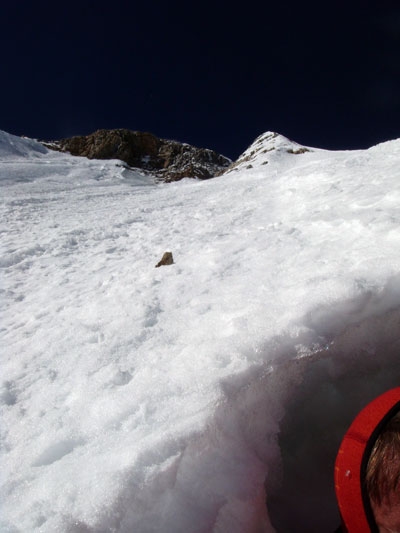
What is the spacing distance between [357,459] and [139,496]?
1017 mm

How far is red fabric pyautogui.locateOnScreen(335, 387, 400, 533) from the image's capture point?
3.67 feet

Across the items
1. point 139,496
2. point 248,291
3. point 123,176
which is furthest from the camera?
point 123,176

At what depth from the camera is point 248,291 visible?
314 centimetres

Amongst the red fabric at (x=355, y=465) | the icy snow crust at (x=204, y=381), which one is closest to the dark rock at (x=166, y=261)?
the icy snow crust at (x=204, y=381)

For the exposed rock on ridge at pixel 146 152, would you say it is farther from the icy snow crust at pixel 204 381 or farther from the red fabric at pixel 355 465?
the red fabric at pixel 355 465

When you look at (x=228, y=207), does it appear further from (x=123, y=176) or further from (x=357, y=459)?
(x=123, y=176)

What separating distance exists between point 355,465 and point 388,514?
159 mm

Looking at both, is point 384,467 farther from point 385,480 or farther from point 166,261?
point 166,261

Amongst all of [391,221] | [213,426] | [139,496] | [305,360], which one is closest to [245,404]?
[213,426]

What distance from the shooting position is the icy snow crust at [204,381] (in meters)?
1.65

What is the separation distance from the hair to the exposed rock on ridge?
4469cm

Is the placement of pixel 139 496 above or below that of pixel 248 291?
below

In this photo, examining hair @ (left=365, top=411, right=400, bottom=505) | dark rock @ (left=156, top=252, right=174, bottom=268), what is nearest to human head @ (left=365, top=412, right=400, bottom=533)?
hair @ (left=365, top=411, right=400, bottom=505)

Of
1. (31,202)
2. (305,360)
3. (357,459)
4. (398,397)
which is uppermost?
(398,397)
